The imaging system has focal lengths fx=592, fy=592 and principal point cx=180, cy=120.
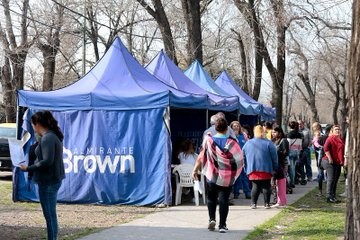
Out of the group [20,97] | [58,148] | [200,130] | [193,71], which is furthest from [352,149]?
[193,71]

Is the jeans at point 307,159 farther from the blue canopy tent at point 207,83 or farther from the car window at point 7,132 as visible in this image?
the car window at point 7,132

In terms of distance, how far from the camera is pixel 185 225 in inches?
401

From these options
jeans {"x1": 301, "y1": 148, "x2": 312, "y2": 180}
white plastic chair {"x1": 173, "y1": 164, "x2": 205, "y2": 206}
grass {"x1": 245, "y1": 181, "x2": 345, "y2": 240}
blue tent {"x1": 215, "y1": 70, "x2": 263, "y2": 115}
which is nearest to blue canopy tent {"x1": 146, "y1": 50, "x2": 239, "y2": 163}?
white plastic chair {"x1": 173, "y1": 164, "x2": 205, "y2": 206}

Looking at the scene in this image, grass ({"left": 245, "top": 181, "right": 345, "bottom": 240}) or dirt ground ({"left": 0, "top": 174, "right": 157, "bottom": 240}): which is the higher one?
grass ({"left": 245, "top": 181, "right": 345, "bottom": 240})

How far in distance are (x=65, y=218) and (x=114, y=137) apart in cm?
241

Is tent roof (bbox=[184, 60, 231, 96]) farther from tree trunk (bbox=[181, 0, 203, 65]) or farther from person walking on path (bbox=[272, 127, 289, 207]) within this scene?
person walking on path (bbox=[272, 127, 289, 207])

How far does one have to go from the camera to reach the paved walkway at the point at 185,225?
29.8 feet

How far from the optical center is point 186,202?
531 inches

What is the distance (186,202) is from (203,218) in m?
2.49

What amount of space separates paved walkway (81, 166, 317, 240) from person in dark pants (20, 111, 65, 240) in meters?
1.59

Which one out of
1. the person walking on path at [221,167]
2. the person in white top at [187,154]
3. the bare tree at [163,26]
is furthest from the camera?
the bare tree at [163,26]

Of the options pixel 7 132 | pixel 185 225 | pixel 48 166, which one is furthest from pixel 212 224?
pixel 7 132

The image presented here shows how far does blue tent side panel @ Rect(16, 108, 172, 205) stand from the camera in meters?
12.6

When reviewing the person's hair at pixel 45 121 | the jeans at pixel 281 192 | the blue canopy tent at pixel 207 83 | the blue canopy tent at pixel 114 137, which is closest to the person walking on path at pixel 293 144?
the blue canopy tent at pixel 207 83
